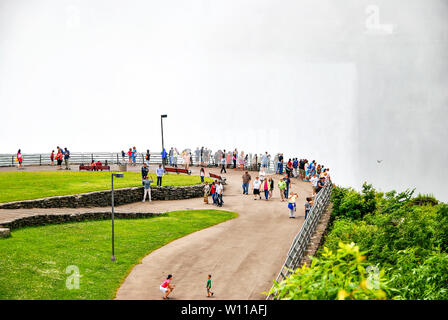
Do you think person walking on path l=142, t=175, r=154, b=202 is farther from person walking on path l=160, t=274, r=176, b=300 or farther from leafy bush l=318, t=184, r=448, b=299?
person walking on path l=160, t=274, r=176, b=300

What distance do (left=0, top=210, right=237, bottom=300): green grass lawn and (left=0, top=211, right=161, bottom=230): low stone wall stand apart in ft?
1.46

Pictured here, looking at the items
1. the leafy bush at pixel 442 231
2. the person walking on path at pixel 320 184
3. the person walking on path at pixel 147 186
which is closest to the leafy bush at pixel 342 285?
the leafy bush at pixel 442 231

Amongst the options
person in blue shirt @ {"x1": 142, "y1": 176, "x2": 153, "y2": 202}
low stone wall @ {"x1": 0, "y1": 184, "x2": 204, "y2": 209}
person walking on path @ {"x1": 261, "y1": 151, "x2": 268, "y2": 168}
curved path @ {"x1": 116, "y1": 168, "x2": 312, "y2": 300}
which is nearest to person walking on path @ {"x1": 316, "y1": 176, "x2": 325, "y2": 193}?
curved path @ {"x1": 116, "y1": 168, "x2": 312, "y2": 300}

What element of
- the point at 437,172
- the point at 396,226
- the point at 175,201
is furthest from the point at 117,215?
the point at 437,172

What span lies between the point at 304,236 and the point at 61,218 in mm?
13722

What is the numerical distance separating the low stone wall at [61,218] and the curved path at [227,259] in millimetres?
5496

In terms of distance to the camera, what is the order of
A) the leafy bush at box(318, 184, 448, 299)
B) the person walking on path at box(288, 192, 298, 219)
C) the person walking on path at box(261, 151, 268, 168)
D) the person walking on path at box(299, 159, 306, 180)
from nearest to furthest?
the leafy bush at box(318, 184, 448, 299) → the person walking on path at box(288, 192, 298, 219) → the person walking on path at box(299, 159, 306, 180) → the person walking on path at box(261, 151, 268, 168)

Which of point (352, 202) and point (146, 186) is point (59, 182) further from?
point (352, 202)

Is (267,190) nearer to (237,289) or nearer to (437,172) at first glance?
(237,289)

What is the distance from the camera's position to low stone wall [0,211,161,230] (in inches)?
896

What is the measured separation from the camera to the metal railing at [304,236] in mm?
16391

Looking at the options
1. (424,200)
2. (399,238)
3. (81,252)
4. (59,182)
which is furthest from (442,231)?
(59,182)

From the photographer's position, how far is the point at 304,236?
19.5 meters

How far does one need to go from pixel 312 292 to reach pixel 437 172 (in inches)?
7993
